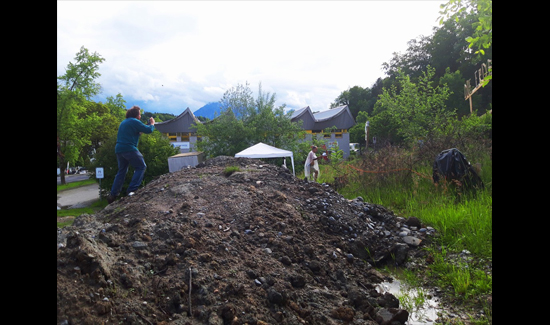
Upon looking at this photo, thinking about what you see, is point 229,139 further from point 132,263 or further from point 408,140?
point 132,263

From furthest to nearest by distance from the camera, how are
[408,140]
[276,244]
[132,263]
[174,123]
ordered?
[408,140]
[174,123]
[276,244]
[132,263]

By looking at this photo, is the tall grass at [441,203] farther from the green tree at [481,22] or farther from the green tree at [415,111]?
the green tree at [415,111]

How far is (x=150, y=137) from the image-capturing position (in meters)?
9.11

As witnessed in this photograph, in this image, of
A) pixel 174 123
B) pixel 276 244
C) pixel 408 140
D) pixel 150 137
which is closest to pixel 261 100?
pixel 174 123

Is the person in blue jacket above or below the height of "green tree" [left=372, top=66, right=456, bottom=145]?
below

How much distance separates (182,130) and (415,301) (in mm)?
12668

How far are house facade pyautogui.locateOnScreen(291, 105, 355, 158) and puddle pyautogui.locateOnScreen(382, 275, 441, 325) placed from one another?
16.4 meters

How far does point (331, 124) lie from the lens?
82.8 feet

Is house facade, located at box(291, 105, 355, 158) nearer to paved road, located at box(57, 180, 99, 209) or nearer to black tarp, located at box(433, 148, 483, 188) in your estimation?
black tarp, located at box(433, 148, 483, 188)

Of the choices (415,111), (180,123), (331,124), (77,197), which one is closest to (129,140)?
(77,197)

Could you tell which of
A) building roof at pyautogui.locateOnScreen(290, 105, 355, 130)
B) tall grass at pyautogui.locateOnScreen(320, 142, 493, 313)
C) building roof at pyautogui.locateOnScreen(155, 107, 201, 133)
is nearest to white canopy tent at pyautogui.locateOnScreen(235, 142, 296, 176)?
tall grass at pyautogui.locateOnScreen(320, 142, 493, 313)

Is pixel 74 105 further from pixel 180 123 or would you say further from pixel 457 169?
pixel 180 123

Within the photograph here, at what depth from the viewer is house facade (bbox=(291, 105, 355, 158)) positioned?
22375 millimetres
